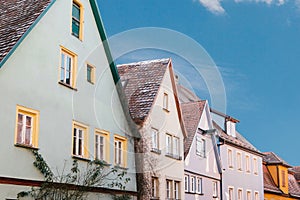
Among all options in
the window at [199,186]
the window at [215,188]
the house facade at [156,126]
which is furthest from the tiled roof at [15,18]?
the window at [215,188]

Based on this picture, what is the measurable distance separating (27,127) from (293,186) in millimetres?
40296

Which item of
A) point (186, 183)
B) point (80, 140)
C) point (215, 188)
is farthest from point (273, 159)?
point (80, 140)

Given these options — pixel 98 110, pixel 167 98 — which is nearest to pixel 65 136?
pixel 98 110

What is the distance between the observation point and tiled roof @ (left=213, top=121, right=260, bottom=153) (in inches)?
1542

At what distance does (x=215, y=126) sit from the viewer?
39.6 metres

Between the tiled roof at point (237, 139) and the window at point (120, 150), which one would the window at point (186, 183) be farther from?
the window at point (120, 150)

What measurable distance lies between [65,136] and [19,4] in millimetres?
5639

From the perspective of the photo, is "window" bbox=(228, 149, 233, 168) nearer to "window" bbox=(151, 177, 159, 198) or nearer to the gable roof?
the gable roof

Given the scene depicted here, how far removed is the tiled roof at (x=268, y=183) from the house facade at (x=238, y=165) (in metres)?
2.71

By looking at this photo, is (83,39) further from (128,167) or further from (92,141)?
(128,167)

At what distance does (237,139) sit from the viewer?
42.7 m

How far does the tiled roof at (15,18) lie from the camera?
18.5 metres

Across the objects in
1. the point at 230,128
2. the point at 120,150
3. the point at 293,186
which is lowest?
the point at 293,186

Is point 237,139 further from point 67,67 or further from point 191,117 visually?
point 67,67
